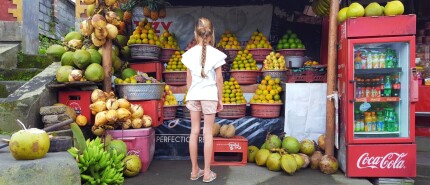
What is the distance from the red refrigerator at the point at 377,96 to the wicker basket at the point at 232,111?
1518 millimetres

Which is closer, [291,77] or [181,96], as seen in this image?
[291,77]

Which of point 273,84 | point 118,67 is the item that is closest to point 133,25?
point 118,67

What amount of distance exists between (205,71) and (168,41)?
273 centimetres

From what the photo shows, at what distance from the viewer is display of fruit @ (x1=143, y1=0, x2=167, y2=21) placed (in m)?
6.43

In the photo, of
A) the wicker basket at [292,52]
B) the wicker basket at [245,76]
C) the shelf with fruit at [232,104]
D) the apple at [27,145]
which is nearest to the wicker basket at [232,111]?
the shelf with fruit at [232,104]

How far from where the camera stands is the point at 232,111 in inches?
222

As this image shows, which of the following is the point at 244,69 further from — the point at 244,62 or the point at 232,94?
the point at 232,94

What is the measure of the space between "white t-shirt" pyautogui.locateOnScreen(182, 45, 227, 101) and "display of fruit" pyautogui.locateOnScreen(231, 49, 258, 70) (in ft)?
6.72

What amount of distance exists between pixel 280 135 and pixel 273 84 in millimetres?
888

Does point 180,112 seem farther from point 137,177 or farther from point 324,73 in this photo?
point 324,73

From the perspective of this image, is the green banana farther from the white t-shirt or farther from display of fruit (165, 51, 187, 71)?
display of fruit (165, 51, 187, 71)

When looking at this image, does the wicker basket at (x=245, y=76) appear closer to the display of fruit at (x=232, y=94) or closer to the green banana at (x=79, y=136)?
the display of fruit at (x=232, y=94)

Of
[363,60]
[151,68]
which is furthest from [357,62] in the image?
[151,68]

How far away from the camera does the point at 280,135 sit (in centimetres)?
550
